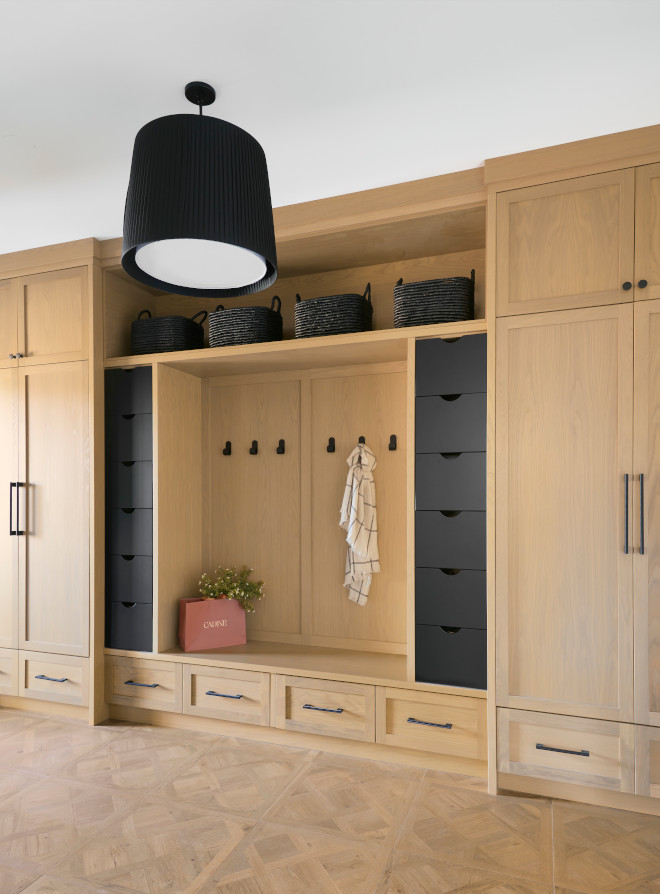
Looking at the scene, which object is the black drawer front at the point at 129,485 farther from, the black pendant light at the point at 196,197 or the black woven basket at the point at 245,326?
the black pendant light at the point at 196,197

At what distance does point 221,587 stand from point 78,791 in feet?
3.79

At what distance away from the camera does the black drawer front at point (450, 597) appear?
268cm

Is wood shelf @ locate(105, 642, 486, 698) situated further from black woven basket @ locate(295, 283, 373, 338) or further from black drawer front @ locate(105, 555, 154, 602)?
black woven basket @ locate(295, 283, 373, 338)

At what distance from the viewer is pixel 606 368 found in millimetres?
2422

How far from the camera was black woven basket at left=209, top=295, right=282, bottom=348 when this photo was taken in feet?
10.5

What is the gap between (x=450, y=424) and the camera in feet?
9.06

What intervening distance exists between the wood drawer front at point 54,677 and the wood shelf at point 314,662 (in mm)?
187

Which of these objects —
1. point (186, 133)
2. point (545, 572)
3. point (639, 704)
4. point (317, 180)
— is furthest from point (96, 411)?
point (639, 704)

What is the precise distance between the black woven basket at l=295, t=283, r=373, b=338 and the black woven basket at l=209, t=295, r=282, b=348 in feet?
0.72

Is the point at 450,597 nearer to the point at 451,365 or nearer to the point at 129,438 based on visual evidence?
the point at 451,365

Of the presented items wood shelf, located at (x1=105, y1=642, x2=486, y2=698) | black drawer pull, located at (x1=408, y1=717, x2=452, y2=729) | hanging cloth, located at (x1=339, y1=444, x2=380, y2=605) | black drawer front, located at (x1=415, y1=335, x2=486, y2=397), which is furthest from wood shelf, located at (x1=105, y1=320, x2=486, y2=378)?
black drawer pull, located at (x1=408, y1=717, x2=452, y2=729)

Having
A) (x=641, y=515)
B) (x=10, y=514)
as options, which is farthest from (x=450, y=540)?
(x=10, y=514)

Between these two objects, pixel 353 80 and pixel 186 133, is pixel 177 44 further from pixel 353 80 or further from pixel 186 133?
pixel 353 80

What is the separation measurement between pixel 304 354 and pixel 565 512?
146 cm
